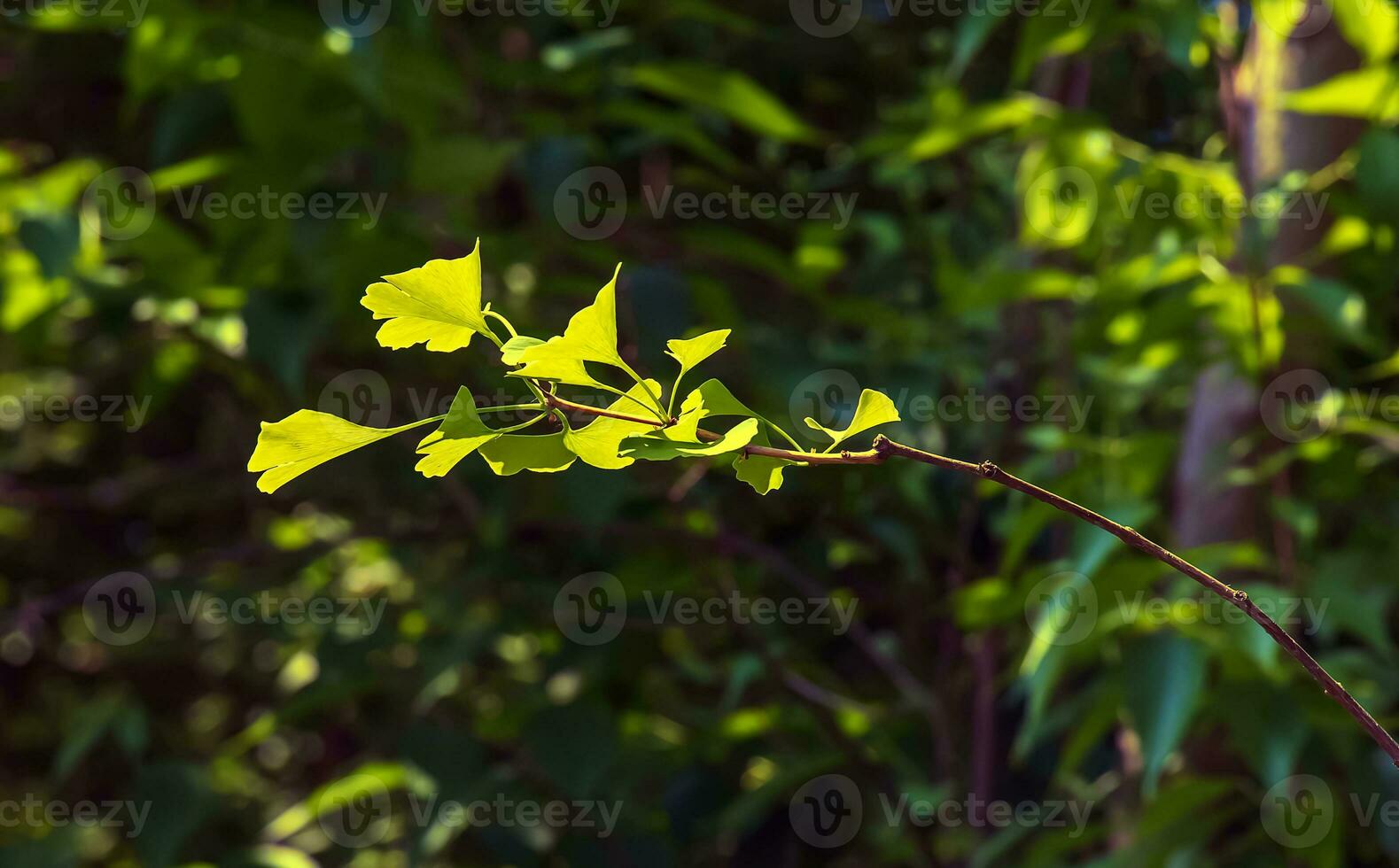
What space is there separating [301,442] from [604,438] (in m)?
0.06

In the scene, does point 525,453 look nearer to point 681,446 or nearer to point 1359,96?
point 681,446

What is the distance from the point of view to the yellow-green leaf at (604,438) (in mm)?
270

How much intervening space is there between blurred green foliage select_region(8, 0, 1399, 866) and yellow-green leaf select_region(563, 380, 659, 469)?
0.48 m

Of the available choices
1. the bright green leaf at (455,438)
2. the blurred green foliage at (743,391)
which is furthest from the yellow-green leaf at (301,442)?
the blurred green foliage at (743,391)

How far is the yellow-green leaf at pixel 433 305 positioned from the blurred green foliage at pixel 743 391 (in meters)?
0.50

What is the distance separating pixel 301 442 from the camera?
10.6 inches

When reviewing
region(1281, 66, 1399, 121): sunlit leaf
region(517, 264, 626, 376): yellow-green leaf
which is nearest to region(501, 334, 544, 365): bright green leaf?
region(517, 264, 626, 376): yellow-green leaf

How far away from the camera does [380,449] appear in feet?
3.41

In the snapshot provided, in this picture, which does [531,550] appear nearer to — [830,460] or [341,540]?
[341,540]

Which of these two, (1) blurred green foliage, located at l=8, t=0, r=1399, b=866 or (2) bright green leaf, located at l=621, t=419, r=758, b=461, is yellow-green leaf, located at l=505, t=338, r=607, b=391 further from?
(1) blurred green foliage, located at l=8, t=0, r=1399, b=866

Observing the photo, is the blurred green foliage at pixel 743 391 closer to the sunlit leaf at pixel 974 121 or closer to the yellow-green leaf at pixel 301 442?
the sunlit leaf at pixel 974 121

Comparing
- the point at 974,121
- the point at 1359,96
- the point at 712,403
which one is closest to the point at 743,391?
the point at 974,121

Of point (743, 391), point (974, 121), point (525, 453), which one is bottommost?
point (743, 391)

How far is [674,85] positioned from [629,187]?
26cm
